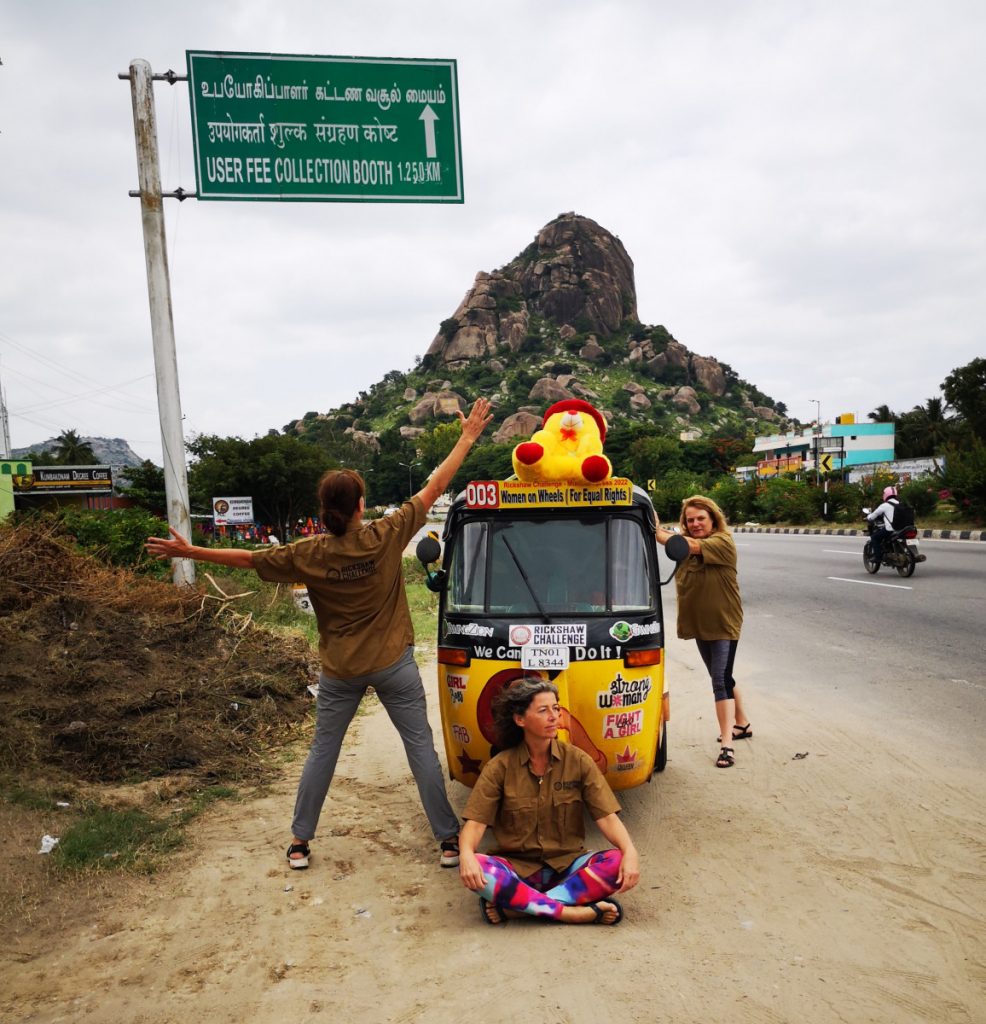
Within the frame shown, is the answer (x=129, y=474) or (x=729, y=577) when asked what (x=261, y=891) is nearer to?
(x=729, y=577)

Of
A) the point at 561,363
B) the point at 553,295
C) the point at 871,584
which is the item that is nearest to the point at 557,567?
the point at 871,584

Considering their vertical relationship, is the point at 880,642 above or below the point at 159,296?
below

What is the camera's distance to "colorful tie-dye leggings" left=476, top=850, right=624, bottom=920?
3738mm

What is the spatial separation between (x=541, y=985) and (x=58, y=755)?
4124mm

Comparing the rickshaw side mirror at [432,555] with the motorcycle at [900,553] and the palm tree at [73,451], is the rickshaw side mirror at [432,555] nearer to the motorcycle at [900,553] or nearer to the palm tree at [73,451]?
the motorcycle at [900,553]

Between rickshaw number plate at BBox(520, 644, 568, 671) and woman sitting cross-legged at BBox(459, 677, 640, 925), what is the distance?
69 cm

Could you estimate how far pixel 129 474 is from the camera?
3606 centimetres

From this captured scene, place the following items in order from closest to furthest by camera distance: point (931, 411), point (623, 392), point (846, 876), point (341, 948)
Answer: point (341, 948)
point (846, 876)
point (931, 411)
point (623, 392)

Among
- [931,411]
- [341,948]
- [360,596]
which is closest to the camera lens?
[341,948]

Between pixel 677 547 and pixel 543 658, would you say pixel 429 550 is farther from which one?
pixel 677 547

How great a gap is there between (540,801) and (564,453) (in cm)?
240

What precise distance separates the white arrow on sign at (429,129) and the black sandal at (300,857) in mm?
7106

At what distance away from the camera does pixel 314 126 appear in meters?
8.82

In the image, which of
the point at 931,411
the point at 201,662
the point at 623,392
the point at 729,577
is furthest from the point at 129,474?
the point at 623,392
